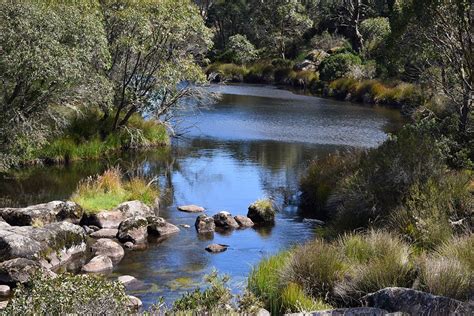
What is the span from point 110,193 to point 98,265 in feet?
25.4

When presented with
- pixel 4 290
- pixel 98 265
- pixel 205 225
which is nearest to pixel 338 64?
pixel 205 225

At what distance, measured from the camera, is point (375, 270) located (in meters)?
14.1

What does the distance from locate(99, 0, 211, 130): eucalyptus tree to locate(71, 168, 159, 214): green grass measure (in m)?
8.97

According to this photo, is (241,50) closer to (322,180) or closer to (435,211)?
(322,180)

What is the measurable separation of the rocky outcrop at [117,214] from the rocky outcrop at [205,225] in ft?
6.87

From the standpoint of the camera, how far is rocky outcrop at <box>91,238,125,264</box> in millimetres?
20500

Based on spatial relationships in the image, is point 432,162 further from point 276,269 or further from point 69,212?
point 69,212

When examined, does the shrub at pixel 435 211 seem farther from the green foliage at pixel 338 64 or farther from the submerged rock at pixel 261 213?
the green foliage at pixel 338 64

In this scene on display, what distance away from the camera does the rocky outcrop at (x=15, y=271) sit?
17.6 metres

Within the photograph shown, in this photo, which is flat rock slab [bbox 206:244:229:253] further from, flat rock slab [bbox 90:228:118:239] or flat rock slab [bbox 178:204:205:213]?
flat rock slab [bbox 178:204:205:213]

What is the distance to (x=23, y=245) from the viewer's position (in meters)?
19.4

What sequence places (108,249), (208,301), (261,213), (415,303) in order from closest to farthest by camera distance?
(415,303)
(208,301)
(108,249)
(261,213)

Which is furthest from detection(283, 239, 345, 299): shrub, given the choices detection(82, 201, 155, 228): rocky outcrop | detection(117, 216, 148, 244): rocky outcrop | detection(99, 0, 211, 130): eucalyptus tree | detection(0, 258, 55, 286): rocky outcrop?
detection(99, 0, 211, 130): eucalyptus tree

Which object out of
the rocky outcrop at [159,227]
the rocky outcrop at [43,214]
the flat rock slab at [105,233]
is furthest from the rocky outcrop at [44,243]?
the rocky outcrop at [159,227]
